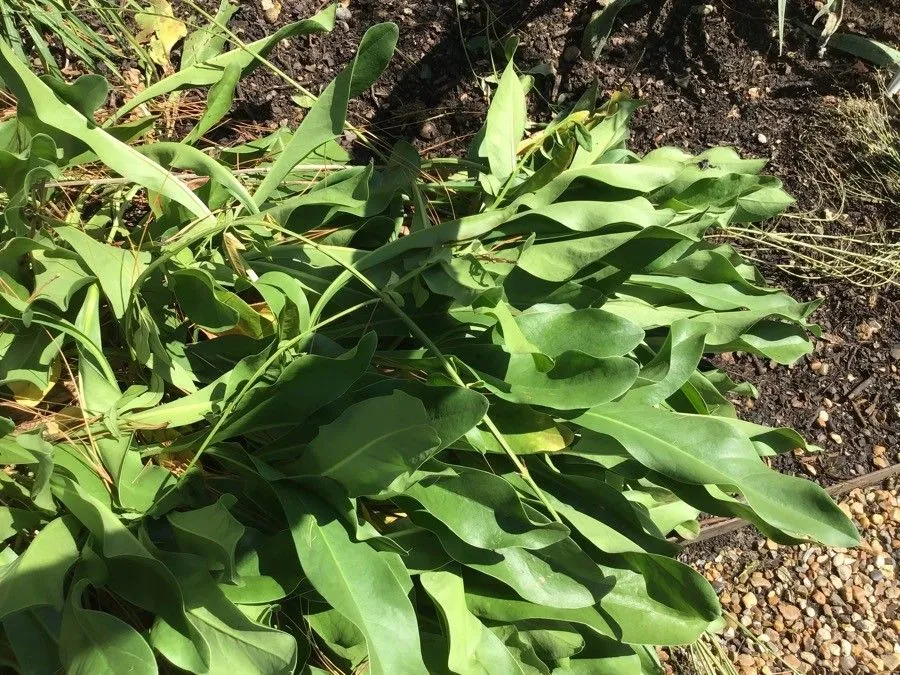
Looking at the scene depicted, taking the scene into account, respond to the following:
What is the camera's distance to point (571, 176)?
44.9 inches

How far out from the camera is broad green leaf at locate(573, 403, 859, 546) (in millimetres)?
954

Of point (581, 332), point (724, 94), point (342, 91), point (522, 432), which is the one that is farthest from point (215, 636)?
point (724, 94)

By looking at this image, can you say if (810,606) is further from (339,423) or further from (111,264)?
(111,264)

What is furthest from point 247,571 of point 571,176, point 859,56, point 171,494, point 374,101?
point 859,56

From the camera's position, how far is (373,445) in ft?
2.85

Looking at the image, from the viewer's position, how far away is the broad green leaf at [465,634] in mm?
953

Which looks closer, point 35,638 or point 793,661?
point 35,638

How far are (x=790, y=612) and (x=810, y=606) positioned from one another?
0.17 feet

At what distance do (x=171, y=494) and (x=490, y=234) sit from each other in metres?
0.60

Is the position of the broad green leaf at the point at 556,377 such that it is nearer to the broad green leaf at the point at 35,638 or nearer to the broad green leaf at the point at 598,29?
the broad green leaf at the point at 35,638

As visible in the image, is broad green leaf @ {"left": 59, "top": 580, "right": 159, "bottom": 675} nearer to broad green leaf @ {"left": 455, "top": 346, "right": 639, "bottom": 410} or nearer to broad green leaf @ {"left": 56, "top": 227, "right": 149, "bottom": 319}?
broad green leaf @ {"left": 56, "top": 227, "right": 149, "bottom": 319}

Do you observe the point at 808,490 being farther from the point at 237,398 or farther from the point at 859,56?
the point at 859,56

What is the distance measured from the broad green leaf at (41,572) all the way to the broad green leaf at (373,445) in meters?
0.30

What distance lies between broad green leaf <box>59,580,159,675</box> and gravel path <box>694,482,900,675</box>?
50.3 inches
